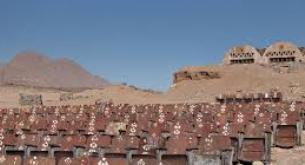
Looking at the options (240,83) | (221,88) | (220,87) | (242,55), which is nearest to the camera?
(221,88)

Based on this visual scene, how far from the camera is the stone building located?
66.6 m

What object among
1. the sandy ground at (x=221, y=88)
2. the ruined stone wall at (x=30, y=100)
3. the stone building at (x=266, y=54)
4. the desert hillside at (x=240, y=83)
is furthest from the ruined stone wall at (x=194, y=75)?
the ruined stone wall at (x=30, y=100)

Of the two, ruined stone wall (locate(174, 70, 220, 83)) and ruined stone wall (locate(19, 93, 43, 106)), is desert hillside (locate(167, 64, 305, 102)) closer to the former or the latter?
ruined stone wall (locate(174, 70, 220, 83))

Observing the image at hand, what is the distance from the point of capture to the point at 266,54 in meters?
69.0

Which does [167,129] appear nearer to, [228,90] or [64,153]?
[64,153]

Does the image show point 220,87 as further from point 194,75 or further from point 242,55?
point 242,55

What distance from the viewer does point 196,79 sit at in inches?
2020

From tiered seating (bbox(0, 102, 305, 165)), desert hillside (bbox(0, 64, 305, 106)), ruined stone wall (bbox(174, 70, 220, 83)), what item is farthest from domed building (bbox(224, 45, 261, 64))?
tiered seating (bbox(0, 102, 305, 165))

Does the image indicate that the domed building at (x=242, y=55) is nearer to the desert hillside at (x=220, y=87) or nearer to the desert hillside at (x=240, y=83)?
the desert hillside at (x=240, y=83)

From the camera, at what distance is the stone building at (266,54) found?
66.6m

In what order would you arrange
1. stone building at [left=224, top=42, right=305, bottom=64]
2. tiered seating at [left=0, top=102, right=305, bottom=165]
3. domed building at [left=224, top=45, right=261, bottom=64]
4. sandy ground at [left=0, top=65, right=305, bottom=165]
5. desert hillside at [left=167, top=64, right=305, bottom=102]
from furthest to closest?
domed building at [left=224, top=45, right=261, bottom=64]
stone building at [left=224, top=42, right=305, bottom=64]
sandy ground at [left=0, top=65, right=305, bottom=165]
desert hillside at [left=167, top=64, right=305, bottom=102]
tiered seating at [left=0, top=102, right=305, bottom=165]

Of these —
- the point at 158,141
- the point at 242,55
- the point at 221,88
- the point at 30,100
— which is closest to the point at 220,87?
the point at 221,88

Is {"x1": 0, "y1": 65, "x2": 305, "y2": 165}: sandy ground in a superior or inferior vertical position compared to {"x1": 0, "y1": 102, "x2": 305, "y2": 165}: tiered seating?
superior

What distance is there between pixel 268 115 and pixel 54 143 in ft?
19.7
